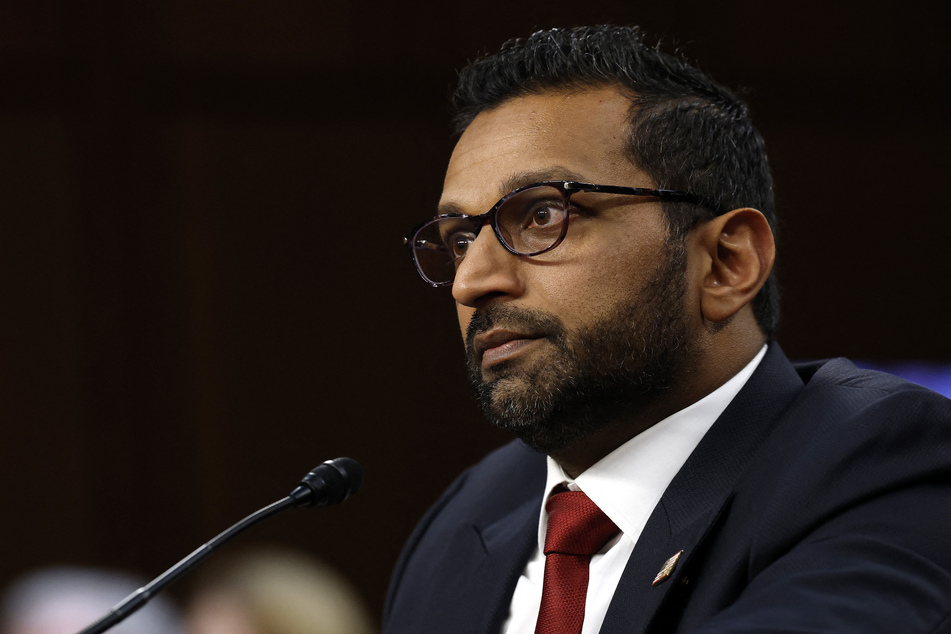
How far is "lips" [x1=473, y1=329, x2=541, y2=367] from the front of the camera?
4.16ft

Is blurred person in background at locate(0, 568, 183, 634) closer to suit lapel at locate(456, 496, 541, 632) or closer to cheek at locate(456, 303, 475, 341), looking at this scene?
suit lapel at locate(456, 496, 541, 632)

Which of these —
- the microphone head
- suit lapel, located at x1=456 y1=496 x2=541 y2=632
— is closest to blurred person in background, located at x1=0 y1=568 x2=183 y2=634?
suit lapel, located at x1=456 y1=496 x2=541 y2=632

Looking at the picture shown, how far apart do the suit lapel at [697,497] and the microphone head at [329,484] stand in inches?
15.2

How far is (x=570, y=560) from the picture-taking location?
50.1 inches

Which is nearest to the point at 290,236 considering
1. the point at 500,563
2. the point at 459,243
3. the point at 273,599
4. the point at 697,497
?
the point at 273,599

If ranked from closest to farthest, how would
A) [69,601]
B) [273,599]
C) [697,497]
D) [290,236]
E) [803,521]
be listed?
[803,521]
[697,497]
[69,601]
[273,599]
[290,236]

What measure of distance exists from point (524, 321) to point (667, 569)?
1.25 feet

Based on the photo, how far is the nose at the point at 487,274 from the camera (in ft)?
4.20

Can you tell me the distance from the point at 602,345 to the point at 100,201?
2.12 m

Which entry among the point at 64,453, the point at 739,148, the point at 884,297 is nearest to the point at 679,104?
the point at 739,148

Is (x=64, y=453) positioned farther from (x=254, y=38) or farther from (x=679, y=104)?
(x=679, y=104)

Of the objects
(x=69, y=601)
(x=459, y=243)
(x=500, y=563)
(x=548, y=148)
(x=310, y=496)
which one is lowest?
(x=69, y=601)

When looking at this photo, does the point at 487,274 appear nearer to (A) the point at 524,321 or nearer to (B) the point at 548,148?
(A) the point at 524,321

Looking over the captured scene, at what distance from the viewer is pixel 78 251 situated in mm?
2820
